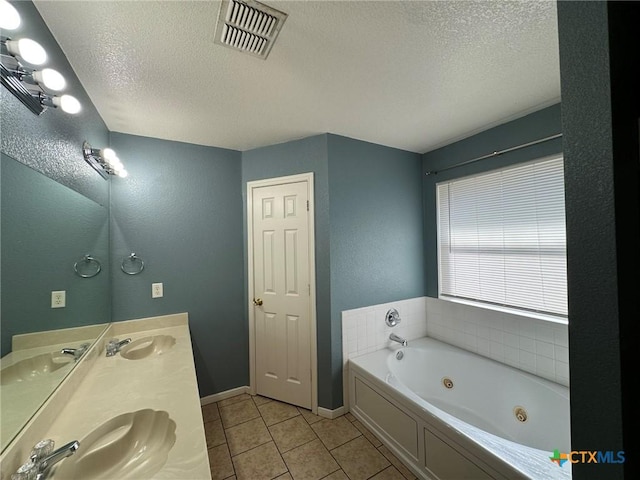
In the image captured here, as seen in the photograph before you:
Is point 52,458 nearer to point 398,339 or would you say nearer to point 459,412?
point 398,339

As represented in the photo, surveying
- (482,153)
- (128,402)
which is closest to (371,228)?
(482,153)

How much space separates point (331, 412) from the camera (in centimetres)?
209

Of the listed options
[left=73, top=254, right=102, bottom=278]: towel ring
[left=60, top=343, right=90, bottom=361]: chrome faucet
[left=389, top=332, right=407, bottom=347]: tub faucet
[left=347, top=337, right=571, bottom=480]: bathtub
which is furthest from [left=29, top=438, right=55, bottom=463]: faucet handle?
[left=389, top=332, right=407, bottom=347]: tub faucet

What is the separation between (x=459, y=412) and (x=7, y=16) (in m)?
3.29

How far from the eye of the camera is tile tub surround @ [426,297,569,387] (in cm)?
175

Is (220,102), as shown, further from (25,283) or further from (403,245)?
(403,245)

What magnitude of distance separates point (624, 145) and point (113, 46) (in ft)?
6.46

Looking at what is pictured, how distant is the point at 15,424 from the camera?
0.78 meters

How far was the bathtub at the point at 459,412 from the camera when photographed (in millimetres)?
1210

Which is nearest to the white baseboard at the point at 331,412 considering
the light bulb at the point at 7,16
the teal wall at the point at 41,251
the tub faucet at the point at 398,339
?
the tub faucet at the point at 398,339

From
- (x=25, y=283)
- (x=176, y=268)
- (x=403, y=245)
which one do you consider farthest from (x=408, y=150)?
(x=25, y=283)

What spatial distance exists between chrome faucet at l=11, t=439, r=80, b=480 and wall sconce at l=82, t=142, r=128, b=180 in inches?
58.5

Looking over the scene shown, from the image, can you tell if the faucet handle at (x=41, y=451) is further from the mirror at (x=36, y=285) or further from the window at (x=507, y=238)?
→ the window at (x=507, y=238)

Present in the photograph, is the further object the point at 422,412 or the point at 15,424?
the point at 422,412
